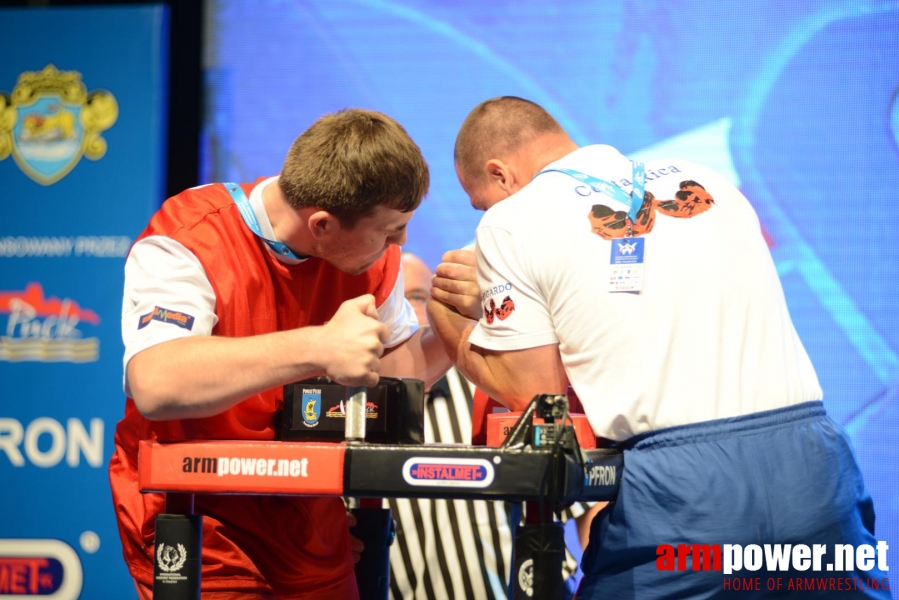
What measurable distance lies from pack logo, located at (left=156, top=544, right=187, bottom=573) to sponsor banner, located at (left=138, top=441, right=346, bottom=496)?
0.37ft

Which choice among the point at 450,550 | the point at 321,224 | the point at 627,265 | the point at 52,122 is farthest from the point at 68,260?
the point at 627,265

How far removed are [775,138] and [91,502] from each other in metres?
3.16

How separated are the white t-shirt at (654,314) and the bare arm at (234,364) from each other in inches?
14.9

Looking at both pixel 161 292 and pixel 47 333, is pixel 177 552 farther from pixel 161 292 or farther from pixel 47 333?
pixel 47 333

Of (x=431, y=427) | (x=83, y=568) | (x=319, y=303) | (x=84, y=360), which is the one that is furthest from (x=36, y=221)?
(x=319, y=303)

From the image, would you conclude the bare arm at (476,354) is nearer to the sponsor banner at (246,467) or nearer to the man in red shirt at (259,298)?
the man in red shirt at (259,298)

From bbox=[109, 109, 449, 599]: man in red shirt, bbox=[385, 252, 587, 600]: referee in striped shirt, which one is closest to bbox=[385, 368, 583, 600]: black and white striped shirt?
bbox=[385, 252, 587, 600]: referee in striped shirt

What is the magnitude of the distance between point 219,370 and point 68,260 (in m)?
2.48

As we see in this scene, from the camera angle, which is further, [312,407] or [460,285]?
[460,285]

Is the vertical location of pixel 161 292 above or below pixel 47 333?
below

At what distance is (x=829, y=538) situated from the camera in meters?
1.78

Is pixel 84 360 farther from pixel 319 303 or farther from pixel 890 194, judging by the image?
pixel 890 194

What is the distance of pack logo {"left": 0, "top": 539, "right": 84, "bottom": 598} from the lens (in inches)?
143

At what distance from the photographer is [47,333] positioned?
378cm
